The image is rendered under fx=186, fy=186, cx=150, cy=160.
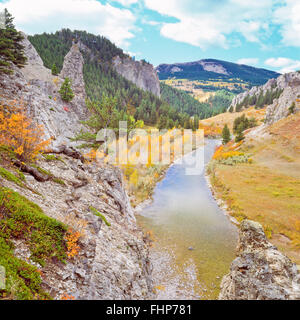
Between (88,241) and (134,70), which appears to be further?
(134,70)

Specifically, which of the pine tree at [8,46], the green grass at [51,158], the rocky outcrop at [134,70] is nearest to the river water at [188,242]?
the green grass at [51,158]

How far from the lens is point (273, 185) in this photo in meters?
37.8

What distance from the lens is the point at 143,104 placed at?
398 ft

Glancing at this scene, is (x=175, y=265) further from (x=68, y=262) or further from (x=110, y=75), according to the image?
(x=110, y=75)

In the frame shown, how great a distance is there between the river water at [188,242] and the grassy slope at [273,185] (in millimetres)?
4568

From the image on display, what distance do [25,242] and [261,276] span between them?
14888 millimetres

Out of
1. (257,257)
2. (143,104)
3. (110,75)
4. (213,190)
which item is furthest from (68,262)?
(110,75)

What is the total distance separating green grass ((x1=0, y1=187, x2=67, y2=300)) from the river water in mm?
11758

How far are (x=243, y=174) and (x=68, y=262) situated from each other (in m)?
45.9

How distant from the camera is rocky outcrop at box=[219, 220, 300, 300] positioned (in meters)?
11.7

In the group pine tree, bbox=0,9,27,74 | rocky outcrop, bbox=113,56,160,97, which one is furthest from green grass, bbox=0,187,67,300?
rocky outcrop, bbox=113,56,160,97

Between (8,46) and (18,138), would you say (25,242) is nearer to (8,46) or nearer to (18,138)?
(18,138)

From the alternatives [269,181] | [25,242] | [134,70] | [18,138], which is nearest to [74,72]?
[18,138]

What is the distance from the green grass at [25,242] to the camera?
5.45m
